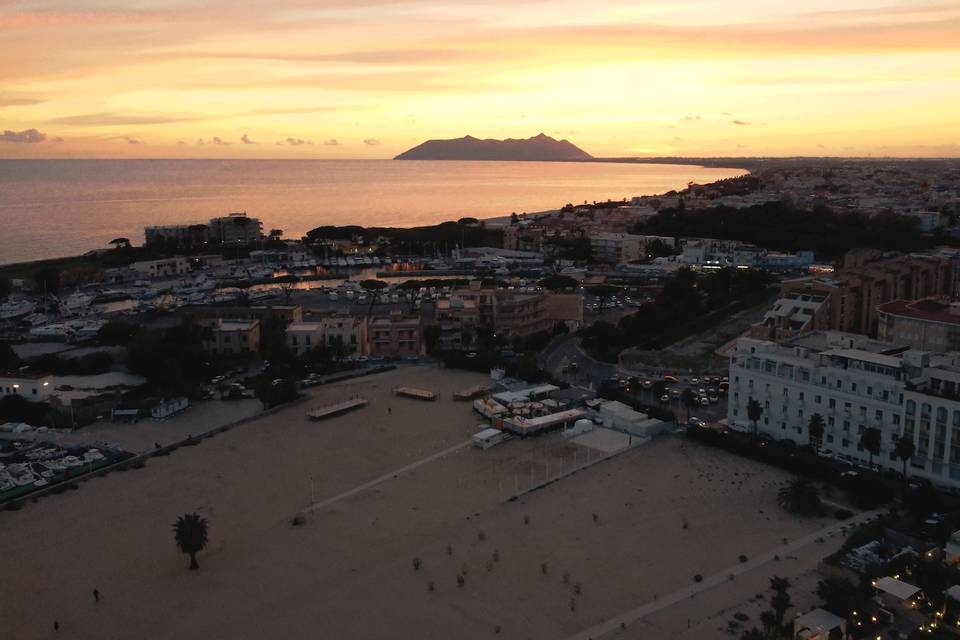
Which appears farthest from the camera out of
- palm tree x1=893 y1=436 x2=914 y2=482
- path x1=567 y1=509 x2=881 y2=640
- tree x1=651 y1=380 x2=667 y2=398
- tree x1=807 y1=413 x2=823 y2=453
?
tree x1=651 y1=380 x2=667 y2=398

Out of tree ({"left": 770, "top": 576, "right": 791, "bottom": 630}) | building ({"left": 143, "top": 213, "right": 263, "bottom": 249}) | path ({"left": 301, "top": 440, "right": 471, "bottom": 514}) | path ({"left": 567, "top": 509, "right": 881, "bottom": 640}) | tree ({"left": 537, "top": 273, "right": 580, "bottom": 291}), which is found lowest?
path ({"left": 567, "top": 509, "right": 881, "bottom": 640})

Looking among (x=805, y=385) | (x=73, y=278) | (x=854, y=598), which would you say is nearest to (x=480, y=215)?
(x=73, y=278)

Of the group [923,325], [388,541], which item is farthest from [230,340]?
[923,325]

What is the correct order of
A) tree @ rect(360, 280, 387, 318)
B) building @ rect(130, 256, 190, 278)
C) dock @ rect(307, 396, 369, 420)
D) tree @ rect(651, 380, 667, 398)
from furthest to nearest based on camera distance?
1. building @ rect(130, 256, 190, 278)
2. tree @ rect(360, 280, 387, 318)
3. tree @ rect(651, 380, 667, 398)
4. dock @ rect(307, 396, 369, 420)

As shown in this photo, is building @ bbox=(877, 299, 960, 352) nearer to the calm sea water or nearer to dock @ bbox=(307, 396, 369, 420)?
dock @ bbox=(307, 396, 369, 420)

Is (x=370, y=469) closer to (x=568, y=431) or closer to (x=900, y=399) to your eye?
(x=568, y=431)

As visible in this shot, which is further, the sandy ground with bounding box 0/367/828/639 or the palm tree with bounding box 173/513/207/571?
the palm tree with bounding box 173/513/207/571

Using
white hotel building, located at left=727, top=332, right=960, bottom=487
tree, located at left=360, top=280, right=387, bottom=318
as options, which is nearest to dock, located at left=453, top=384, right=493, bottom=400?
white hotel building, located at left=727, top=332, right=960, bottom=487

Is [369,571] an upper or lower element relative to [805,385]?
lower
